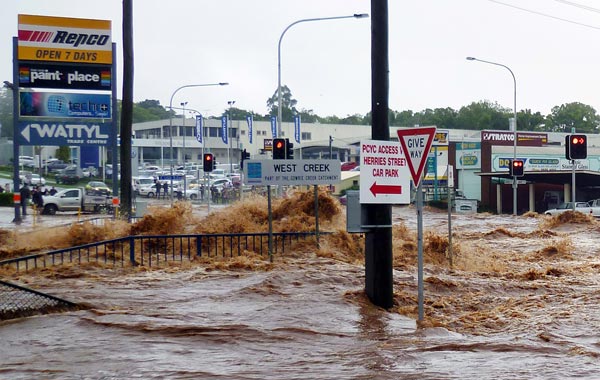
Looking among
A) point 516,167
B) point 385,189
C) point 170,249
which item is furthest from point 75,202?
point 385,189

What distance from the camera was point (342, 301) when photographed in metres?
13.4

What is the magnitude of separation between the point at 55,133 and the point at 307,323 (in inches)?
772

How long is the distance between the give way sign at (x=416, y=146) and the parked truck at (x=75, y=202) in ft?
97.1

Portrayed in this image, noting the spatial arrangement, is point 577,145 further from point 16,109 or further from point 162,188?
point 162,188

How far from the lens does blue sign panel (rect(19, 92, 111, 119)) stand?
95.8ft

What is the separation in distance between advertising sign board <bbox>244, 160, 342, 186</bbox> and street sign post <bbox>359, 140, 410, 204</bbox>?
5289 mm

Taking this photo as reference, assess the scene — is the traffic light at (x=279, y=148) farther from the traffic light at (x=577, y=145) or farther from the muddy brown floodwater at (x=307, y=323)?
the traffic light at (x=577, y=145)

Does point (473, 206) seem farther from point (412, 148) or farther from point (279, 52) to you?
point (412, 148)

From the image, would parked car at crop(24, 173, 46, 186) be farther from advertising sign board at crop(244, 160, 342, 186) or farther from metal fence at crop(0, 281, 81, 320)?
metal fence at crop(0, 281, 81, 320)

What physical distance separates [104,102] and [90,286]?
15999mm

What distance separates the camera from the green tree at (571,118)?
11638cm

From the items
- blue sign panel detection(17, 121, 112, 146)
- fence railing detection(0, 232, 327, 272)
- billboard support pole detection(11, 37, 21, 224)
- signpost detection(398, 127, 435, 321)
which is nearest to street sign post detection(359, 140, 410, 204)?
signpost detection(398, 127, 435, 321)

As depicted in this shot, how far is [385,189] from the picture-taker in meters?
12.2

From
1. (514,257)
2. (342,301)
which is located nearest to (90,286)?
(342,301)
